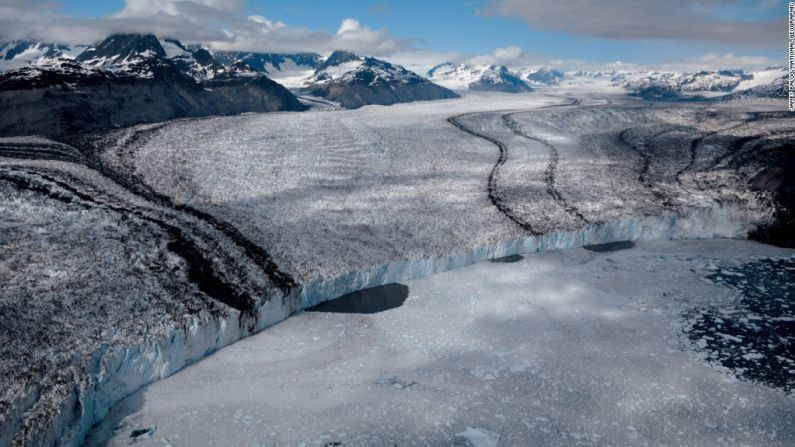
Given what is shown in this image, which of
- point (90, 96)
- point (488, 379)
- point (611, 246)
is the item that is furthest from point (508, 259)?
point (90, 96)

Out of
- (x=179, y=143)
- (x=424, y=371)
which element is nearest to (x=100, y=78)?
(x=179, y=143)

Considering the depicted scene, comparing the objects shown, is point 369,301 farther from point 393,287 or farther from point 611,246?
point 611,246

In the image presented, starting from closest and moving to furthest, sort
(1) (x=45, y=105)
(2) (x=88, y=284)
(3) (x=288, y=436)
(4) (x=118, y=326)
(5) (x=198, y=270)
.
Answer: (3) (x=288, y=436) < (4) (x=118, y=326) < (2) (x=88, y=284) < (5) (x=198, y=270) < (1) (x=45, y=105)

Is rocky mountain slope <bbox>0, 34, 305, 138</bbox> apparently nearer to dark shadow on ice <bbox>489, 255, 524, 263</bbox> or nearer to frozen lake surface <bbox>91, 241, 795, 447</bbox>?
dark shadow on ice <bbox>489, 255, 524, 263</bbox>

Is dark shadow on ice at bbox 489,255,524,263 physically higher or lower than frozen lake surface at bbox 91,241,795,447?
higher

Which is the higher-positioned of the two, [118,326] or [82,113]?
[82,113]

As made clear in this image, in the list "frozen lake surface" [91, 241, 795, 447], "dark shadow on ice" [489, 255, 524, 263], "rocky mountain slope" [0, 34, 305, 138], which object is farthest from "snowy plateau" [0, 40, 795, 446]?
"rocky mountain slope" [0, 34, 305, 138]

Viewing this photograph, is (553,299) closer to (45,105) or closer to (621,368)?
(621,368)
